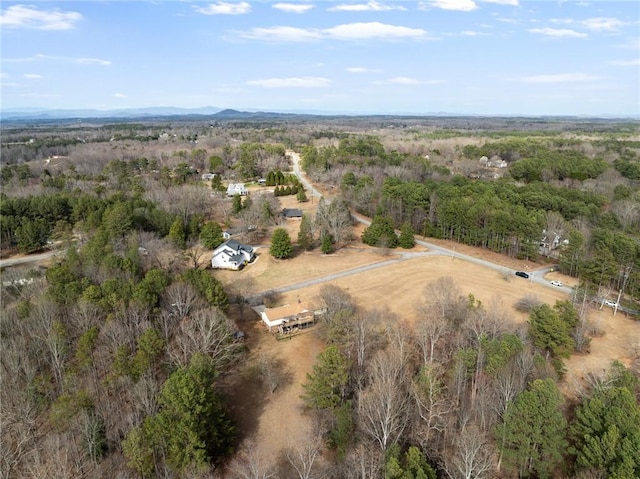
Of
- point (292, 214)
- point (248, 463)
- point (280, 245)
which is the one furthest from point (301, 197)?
point (248, 463)

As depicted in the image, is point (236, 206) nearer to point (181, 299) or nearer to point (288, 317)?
point (288, 317)

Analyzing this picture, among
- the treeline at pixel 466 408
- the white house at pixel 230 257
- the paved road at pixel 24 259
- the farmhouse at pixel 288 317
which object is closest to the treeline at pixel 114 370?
the farmhouse at pixel 288 317

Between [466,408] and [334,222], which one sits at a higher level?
[334,222]

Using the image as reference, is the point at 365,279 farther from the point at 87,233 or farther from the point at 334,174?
the point at 334,174

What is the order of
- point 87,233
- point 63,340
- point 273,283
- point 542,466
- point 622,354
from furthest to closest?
point 87,233 → point 273,283 → point 622,354 → point 63,340 → point 542,466

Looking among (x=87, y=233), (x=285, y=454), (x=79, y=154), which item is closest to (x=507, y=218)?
(x=285, y=454)

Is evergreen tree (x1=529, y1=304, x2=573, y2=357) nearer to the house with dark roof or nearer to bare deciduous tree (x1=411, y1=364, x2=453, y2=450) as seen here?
bare deciduous tree (x1=411, y1=364, x2=453, y2=450)

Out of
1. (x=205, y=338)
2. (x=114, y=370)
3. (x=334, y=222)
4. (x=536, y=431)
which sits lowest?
(x=334, y=222)
